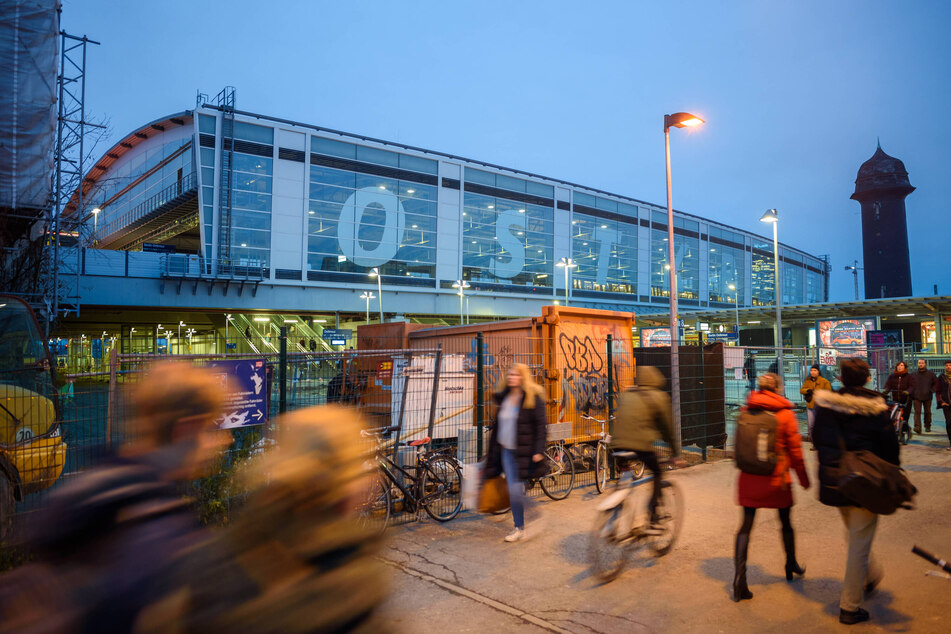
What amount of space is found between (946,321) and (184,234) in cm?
5778

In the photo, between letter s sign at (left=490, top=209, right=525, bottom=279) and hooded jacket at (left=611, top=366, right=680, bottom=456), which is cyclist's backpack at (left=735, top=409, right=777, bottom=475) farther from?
letter s sign at (left=490, top=209, right=525, bottom=279)

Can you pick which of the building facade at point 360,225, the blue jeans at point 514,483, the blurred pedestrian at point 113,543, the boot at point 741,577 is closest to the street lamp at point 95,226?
the building facade at point 360,225

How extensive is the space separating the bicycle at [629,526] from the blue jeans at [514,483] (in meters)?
0.94

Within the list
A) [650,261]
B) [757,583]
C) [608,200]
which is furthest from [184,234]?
[757,583]

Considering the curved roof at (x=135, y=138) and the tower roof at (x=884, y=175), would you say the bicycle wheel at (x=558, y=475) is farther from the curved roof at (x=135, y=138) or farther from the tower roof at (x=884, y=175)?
the tower roof at (x=884, y=175)

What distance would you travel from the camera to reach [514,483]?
19.7ft

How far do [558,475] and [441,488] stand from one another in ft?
5.93

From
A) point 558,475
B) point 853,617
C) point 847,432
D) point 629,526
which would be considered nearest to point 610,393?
point 558,475

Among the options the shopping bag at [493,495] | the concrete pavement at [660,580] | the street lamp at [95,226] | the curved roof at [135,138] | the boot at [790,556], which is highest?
the curved roof at [135,138]

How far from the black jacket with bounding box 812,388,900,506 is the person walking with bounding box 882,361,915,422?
10.1 metres

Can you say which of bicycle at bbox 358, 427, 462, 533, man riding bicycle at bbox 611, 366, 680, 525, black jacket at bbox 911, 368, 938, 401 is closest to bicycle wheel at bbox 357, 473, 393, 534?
bicycle at bbox 358, 427, 462, 533

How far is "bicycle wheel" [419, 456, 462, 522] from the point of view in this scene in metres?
7.00

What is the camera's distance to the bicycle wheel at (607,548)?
518 cm

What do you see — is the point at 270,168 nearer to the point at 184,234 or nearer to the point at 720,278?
the point at 184,234
